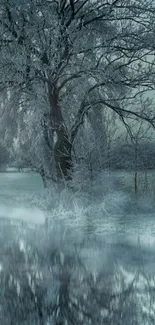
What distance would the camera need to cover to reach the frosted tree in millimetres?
14758

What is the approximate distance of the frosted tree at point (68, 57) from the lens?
1476 cm

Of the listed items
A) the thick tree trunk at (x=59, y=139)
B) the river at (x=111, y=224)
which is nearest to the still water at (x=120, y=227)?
the river at (x=111, y=224)

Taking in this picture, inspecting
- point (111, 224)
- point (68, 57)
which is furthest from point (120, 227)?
point (68, 57)

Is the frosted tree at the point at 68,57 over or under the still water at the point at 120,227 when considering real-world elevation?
over

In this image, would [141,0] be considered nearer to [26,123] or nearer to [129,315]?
[26,123]

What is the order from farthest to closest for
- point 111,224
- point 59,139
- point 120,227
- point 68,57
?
point 59,139
point 68,57
point 111,224
point 120,227

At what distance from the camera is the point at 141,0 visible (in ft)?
50.4

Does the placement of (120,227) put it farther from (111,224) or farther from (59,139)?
(59,139)

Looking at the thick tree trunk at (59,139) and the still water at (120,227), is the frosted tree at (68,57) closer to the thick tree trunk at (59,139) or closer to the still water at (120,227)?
the thick tree trunk at (59,139)

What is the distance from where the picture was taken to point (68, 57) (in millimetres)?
14914

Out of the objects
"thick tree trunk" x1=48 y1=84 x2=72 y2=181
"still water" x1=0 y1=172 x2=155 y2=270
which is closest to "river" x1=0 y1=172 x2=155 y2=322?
"still water" x1=0 y1=172 x2=155 y2=270

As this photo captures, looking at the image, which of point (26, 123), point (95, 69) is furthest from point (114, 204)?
point (26, 123)

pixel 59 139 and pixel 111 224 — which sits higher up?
pixel 59 139

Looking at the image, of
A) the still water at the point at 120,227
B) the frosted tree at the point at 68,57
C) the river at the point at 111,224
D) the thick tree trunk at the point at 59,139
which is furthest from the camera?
Result: the thick tree trunk at the point at 59,139
